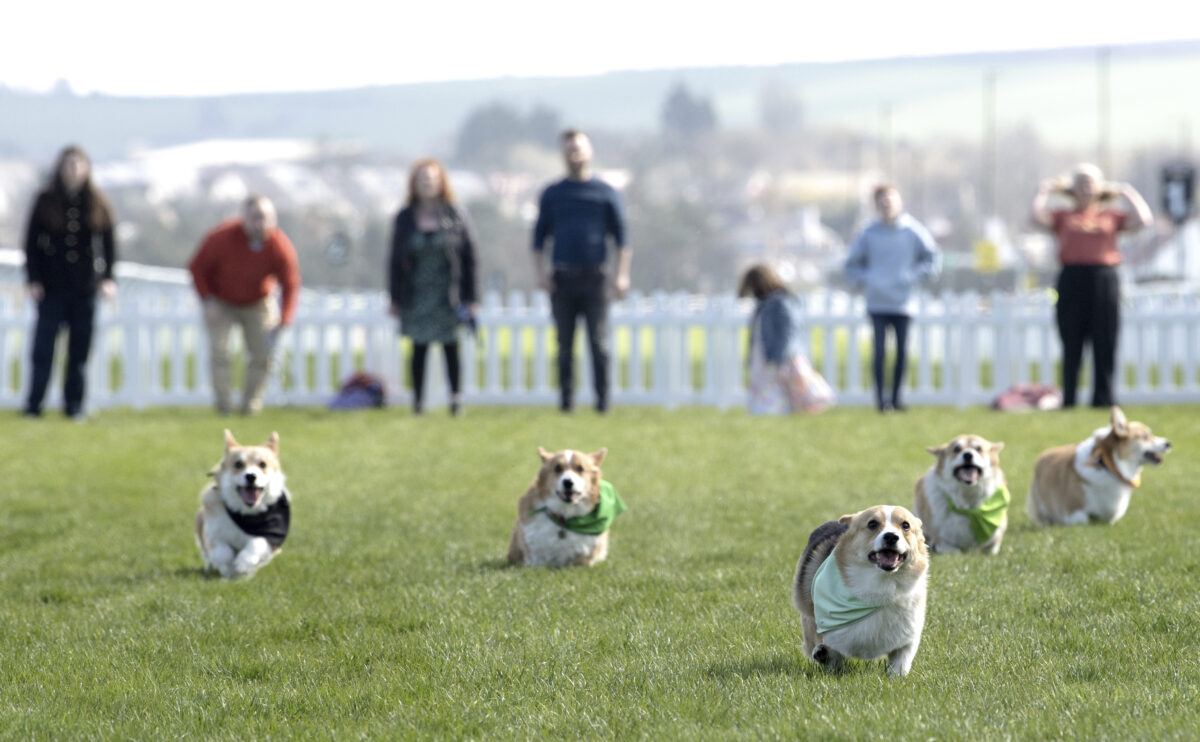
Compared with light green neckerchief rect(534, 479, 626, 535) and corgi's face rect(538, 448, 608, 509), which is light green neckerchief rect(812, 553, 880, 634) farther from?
light green neckerchief rect(534, 479, 626, 535)

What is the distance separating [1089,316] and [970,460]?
7267 mm

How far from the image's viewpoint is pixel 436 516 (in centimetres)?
802

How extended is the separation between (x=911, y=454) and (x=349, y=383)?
21.7 ft

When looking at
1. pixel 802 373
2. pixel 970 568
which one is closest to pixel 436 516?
pixel 970 568

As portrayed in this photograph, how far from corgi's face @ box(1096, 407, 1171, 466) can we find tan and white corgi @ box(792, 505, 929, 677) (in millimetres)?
3024

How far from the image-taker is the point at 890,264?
1295cm

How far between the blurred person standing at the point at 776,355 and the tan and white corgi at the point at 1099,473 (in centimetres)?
610

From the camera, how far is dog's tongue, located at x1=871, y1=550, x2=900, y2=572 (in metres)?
4.05

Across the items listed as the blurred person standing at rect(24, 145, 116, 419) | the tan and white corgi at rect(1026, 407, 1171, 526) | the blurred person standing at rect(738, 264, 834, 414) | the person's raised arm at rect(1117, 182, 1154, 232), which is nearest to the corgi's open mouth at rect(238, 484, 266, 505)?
the tan and white corgi at rect(1026, 407, 1171, 526)

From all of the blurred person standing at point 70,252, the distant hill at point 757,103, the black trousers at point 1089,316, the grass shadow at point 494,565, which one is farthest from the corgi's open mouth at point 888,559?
the distant hill at point 757,103

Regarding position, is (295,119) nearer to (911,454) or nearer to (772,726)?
(911,454)

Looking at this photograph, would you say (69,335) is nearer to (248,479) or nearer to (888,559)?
(248,479)

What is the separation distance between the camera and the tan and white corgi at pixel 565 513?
241 inches

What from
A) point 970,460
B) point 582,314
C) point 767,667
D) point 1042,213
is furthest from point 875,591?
point 1042,213
